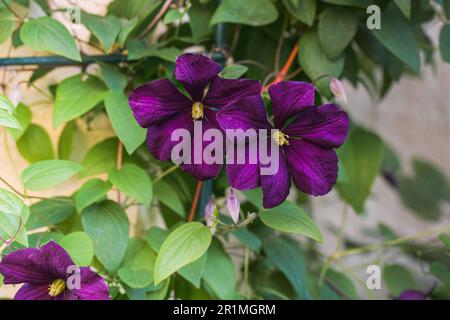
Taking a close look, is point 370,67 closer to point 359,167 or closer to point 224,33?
point 359,167

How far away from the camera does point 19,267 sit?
70 centimetres

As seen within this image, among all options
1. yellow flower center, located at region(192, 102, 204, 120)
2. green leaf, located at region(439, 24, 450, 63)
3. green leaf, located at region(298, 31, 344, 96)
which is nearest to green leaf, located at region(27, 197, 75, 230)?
yellow flower center, located at region(192, 102, 204, 120)

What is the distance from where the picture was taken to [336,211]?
6.57ft

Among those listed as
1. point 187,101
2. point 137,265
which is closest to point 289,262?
point 137,265

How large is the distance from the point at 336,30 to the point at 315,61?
0.17ft

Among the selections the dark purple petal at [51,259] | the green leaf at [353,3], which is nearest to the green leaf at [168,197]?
the dark purple petal at [51,259]

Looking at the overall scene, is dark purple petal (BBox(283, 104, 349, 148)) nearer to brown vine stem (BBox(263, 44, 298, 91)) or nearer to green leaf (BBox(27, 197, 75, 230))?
brown vine stem (BBox(263, 44, 298, 91))

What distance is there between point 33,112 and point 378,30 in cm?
54

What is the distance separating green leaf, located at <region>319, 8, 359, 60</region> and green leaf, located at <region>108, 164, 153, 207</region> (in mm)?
315

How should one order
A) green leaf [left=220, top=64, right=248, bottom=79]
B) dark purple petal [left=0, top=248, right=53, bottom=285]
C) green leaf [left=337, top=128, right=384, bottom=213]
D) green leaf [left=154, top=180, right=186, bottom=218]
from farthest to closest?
green leaf [left=337, top=128, right=384, bottom=213], green leaf [left=154, top=180, right=186, bottom=218], green leaf [left=220, top=64, right=248, bottom=79], dark purple petal [left=0, top=248, right=53, bottom=285]

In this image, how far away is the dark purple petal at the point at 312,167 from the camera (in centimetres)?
72

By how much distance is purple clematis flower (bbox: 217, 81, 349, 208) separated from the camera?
27.6 inches

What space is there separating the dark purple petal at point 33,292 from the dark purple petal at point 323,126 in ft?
1.07

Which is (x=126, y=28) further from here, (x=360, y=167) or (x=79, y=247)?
(x=360, y=167)
